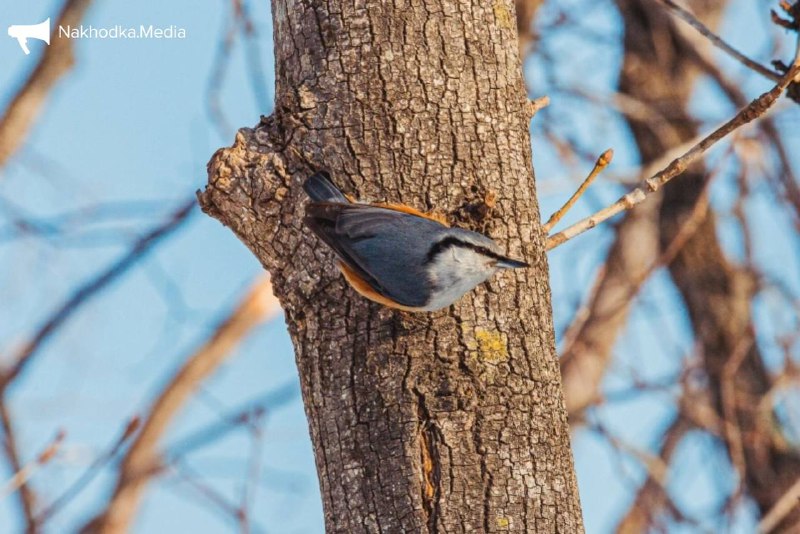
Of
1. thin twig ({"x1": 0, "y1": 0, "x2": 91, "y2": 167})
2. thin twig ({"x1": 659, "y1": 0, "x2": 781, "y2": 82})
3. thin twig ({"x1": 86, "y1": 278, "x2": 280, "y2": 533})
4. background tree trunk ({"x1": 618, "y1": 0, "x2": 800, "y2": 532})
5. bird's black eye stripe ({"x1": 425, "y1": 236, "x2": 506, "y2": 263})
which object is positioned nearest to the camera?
bird's black eye stripe ({"x1": 425, "y1": 236, "x2": 506, "y2": 263})

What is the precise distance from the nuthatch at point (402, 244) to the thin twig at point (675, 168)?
279mm

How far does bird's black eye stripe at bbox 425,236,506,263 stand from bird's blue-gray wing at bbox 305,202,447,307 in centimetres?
1

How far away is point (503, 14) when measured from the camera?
218 cm

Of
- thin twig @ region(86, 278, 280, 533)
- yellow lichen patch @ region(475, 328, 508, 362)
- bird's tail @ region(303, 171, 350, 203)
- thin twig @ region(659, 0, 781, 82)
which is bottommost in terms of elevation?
yellow lichen patch @ region(475, 328, 508, 362)

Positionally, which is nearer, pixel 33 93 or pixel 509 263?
pixel 509 263

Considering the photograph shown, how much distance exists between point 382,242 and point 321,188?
266mm

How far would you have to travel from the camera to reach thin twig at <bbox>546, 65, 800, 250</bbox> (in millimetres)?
2221

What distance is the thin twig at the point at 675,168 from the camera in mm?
2221

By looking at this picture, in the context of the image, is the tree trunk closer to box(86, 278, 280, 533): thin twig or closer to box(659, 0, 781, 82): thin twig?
box(659, 0, 781, 82): thin twig

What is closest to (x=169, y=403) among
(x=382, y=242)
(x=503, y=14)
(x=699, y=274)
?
(x=699, y=274)

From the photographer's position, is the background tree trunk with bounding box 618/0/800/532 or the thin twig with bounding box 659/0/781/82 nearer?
the thin twig with bounding box 659/0/781/82

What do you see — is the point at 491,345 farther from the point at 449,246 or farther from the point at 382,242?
the point at 382,242

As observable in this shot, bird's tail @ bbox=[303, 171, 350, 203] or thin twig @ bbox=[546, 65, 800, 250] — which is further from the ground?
thin twig @ bbox=[546, 65, 800, 250]

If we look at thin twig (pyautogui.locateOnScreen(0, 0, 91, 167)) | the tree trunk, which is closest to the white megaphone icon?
thin twig (pyautogui.locateOnScreen(0, 0, 91, 167))
